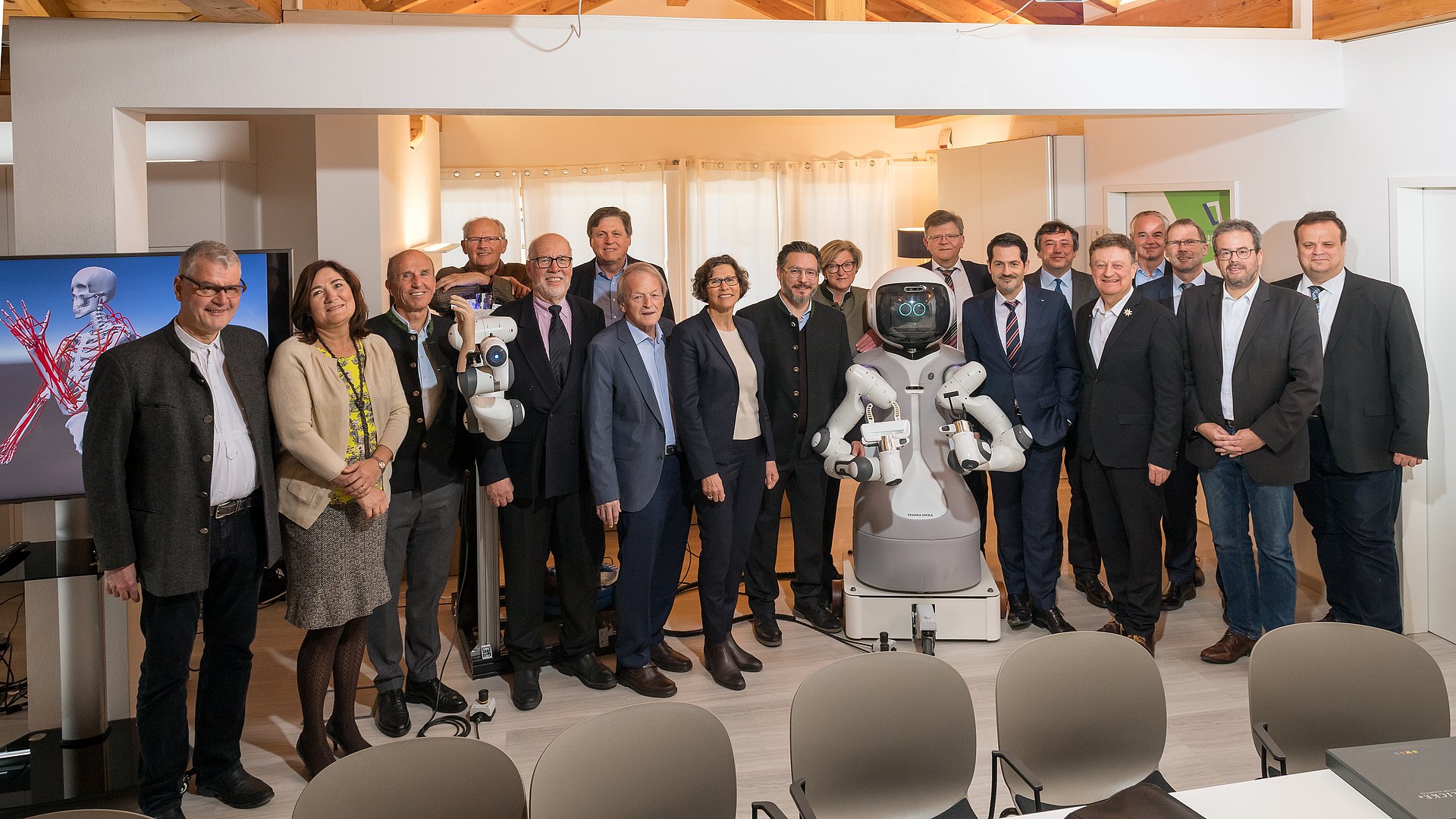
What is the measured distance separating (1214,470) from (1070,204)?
2.91 meters

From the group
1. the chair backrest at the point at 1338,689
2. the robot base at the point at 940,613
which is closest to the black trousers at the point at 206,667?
the robot base at the point at 940,613

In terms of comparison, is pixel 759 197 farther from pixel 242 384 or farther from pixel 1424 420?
pixel 242 384

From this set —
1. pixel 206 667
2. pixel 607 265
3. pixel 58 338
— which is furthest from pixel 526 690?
pixel 58 338

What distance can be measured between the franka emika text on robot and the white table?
1866 mm

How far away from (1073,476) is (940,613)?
92 centimetres

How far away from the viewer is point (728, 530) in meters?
3.89

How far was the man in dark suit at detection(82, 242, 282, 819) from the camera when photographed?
275cm

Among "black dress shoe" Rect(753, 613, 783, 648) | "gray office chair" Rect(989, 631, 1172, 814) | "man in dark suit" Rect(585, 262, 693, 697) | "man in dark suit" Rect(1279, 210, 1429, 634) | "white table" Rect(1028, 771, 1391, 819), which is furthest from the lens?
"black dress shoe" Rect(753, 613, 783, 648)

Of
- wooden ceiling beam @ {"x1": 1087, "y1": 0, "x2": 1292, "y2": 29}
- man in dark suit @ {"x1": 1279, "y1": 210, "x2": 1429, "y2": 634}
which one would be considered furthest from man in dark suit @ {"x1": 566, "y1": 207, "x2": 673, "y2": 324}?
man in dark suit @ {"x1": 1279, "y1": 210, "x2": 1429, "y2": 634}

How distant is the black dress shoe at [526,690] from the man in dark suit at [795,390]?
97cm

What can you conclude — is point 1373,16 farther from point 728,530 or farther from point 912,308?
point 728,530

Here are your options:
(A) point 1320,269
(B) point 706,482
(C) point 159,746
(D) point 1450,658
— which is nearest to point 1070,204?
(A) point 1320,269

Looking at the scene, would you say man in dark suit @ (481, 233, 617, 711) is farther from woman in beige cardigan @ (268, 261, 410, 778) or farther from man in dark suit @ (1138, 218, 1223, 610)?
man in dark suit @ (1138, 218, 1223, 610)

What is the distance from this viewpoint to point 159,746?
9.68 ft
